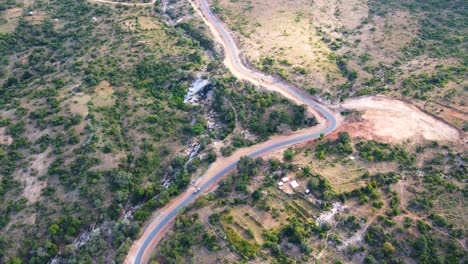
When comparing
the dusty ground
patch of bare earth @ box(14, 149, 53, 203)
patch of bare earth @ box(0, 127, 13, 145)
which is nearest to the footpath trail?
the dusty ground

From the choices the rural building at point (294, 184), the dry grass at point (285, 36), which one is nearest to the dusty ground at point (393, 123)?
the dry grass at point (285, 36)

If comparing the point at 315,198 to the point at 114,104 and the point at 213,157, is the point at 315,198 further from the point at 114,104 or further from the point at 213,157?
the point at 114,104

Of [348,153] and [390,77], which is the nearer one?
[348,153]

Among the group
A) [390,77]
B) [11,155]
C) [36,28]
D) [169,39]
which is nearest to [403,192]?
[390,77]

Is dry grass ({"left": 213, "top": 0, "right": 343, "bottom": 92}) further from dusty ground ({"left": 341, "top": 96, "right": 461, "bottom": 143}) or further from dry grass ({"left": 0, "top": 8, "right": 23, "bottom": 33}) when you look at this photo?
dry grass ({"left": 0, "top": 8, "right": 23, "bottom": 33})

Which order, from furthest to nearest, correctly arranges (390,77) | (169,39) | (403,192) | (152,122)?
1. (169,39)
2. (390,77)
3. (152,122)
4. (403,192)

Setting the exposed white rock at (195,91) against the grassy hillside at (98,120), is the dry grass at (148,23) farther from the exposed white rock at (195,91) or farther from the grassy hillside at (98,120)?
the exposed white rock at (195,91)
